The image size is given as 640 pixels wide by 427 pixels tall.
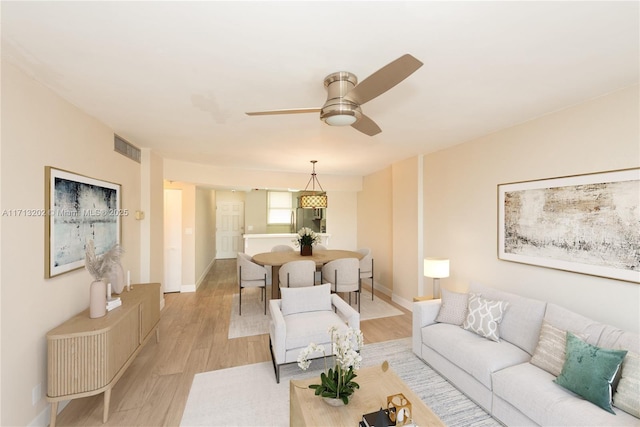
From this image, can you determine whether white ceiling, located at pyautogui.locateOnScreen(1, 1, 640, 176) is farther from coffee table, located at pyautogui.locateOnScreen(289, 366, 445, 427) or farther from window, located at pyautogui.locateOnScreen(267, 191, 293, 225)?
window, located at pyautogui.locateOnScreen(267, 191, 293, 225)

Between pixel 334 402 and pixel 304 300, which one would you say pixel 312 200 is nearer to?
pixel 304 300

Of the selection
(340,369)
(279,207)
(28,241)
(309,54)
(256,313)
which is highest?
(309,54)

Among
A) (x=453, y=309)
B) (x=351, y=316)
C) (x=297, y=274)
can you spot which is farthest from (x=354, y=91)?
→ (x=297, y=274)

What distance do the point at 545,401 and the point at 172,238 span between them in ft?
18.5

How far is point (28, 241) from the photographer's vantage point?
1.85m

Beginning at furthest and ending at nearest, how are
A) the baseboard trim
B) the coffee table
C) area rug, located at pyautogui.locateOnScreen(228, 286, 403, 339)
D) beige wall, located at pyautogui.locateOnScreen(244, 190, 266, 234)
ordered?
beige wall, located at pyautogui.locateOnScreen(244, 190, 266, 234), the baseboard trim, area rug, located at pyautogui.locateOnScreen(228, 286, 403, 339), the coffee table

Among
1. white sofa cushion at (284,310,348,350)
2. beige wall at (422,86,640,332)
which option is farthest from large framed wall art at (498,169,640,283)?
white sofa cushion at (284,310,348,350)

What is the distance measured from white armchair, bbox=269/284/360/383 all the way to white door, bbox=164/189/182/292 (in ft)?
10.6

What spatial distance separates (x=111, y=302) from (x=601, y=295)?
414 cm

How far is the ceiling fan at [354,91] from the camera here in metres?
1.33

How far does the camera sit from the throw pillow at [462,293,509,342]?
2465mm

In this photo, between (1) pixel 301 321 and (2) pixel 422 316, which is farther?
(2) pixel 422 316

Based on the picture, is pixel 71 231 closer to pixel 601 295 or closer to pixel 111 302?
pixel 111 302

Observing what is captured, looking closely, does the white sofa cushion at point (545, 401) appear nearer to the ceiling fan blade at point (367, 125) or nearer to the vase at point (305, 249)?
the ceiling fan blade at point (367, 125)
